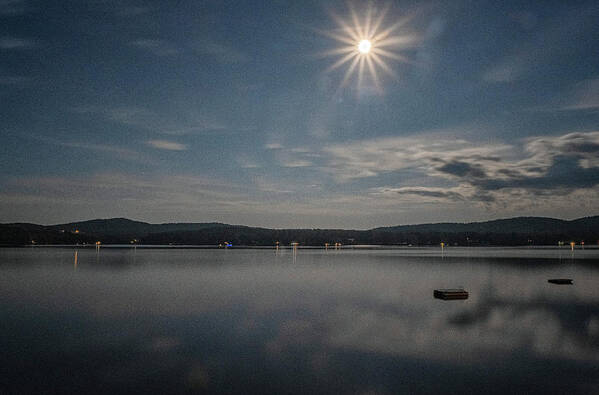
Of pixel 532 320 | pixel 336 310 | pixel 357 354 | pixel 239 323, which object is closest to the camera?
pixel 357 354

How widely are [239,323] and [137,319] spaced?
6.71 meters

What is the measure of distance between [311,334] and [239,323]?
17.5 feet

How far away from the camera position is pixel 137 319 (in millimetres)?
26531

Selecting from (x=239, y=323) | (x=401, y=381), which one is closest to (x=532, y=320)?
(x=401, y=381)

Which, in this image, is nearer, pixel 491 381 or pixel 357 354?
pixel 491 381

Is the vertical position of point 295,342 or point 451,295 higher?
point 451,295

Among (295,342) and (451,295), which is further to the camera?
(451,295)

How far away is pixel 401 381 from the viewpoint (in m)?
15.0

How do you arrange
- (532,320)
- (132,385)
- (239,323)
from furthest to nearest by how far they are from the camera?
(532,320) < (239,323) < (132,385)

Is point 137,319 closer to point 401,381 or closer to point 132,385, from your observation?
point 132,385

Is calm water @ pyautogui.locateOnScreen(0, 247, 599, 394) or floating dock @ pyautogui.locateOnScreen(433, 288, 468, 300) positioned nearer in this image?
calm water @ pyautogui.locateOnScreen(0, 247, 599, 394)

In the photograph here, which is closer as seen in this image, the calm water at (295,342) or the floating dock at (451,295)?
the calm water at (295,342)

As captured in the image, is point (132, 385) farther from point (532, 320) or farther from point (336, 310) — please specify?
point (532, 320)

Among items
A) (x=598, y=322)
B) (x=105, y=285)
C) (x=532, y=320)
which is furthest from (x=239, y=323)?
(x=105, y=285)
